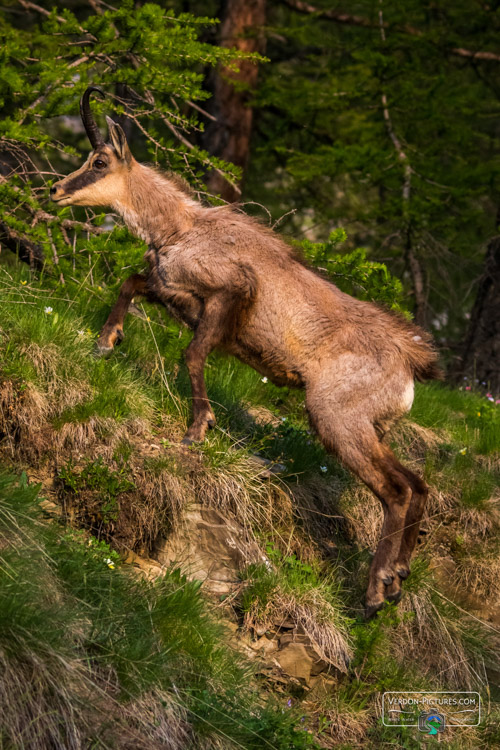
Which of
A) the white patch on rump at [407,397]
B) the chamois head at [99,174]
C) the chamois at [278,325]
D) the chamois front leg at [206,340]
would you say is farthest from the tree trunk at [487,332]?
the chamois head at [99,174]

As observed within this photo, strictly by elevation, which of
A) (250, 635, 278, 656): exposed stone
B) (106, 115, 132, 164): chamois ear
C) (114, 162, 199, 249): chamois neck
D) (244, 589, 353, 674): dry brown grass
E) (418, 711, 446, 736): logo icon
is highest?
(106, 115, 132, 164): chamois ear

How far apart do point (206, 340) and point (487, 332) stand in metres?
6.37

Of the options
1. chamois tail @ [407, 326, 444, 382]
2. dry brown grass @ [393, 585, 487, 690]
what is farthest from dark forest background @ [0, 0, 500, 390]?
dry brown grass @ [393, 585, 487, 690]

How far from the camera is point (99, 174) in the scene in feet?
20.7

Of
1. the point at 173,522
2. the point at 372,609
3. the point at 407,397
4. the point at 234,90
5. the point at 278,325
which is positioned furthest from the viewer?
the point at 234,90

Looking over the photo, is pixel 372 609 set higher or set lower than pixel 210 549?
lower

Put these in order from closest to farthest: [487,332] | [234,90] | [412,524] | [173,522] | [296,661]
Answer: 1. [296,661]
2. [173,522]
3. [412,524]
4. [487,332]
5. [234,90]

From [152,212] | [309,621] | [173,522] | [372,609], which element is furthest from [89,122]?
[372,609]

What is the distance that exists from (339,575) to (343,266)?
2.83 meters

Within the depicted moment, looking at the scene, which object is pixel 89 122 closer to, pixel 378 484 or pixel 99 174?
pixel 99 174

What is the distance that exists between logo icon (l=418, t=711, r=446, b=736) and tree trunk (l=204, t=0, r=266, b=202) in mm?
8061

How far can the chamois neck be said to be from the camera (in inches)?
251

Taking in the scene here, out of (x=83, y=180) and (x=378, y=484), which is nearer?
(x=378, y=484)

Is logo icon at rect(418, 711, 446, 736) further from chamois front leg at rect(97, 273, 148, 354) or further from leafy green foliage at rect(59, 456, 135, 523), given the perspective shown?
chamois front leg at rect(97, 273, 148, 354)
